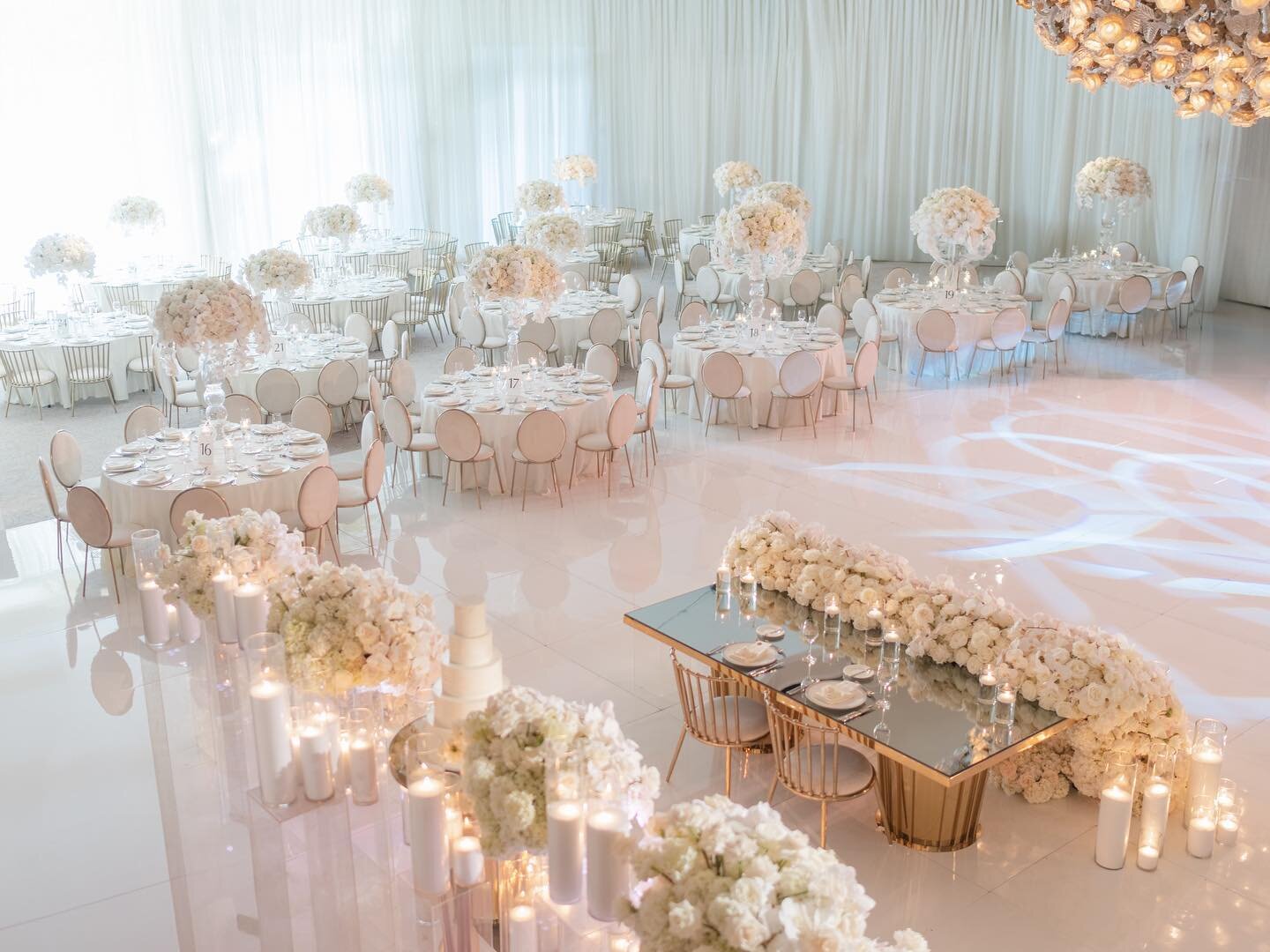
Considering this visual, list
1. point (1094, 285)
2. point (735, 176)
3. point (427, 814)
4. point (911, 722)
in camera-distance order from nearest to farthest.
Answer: point (427, 814) < point (911, 722) < point (1094, 285) < point (735, 176)

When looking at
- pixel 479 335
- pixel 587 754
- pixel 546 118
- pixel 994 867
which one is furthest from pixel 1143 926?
pixel 546 118

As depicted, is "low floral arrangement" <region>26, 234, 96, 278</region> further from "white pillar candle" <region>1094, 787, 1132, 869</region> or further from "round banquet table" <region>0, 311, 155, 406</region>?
"white pillar candle" <region>1094, 787, 1132, 869</region>

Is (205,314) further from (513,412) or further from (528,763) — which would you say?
(528,763)

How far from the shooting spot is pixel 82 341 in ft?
39.1

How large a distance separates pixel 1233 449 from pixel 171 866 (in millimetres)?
9318

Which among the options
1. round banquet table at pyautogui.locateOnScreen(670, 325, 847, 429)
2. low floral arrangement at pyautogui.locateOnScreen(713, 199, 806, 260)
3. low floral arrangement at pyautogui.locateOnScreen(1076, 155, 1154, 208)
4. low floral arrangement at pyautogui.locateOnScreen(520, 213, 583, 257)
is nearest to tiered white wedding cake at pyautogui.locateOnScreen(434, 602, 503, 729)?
round banquet table at pyautogui.locateOnScreen(670, 325, 847, 429)

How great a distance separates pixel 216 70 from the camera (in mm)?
17141

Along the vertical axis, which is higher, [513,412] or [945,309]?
[945,309]

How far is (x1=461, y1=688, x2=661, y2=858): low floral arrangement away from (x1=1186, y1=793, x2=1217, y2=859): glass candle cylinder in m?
2.84

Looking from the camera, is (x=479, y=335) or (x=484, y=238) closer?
(x=479, y=335)

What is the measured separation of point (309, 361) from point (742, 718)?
6809 mm

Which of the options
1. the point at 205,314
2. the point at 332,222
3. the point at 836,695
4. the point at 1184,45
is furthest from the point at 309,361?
the point at 1184,45

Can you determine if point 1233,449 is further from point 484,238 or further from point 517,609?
point 484,238

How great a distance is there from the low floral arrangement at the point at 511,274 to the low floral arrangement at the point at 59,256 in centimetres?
549
